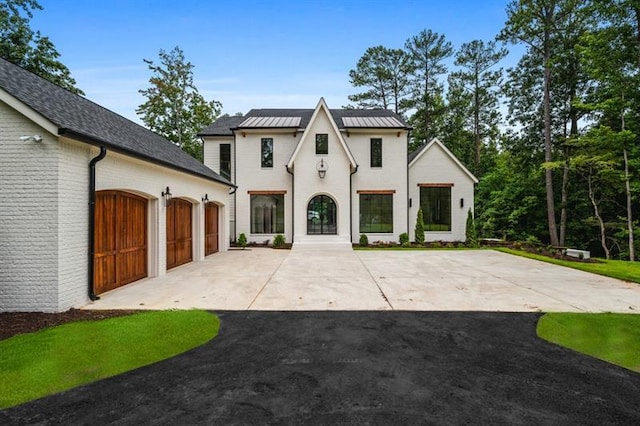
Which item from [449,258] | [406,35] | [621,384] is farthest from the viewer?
[406,35]

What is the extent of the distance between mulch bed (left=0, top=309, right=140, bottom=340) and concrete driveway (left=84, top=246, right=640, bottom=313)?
0.39m

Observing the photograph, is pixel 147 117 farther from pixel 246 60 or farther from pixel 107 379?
pixel 107 379

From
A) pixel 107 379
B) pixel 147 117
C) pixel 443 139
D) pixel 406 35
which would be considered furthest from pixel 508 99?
pixel 147 117

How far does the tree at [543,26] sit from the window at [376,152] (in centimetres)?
997

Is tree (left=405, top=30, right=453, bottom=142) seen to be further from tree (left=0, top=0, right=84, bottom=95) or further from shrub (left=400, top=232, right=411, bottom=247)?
tree (left=0, top=0, right=84, bottom=95)

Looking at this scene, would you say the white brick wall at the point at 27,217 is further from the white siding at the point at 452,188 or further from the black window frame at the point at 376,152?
the white siding at the point at 452,188

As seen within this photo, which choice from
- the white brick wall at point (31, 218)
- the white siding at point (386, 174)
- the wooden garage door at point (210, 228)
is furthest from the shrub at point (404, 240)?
the white brick wall at point (31, 218)

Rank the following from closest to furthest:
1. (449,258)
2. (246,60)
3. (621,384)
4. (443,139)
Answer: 1. (621,384)
2. (449,258)
3. (246,60)
4. (443,139)

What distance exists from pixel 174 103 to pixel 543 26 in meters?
30.3

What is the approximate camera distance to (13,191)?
5562 mm

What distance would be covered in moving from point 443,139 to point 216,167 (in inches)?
914

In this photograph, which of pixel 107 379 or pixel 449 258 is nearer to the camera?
pixel 107 379

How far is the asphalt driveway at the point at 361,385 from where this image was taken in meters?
2.79

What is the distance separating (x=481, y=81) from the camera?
27.7m
